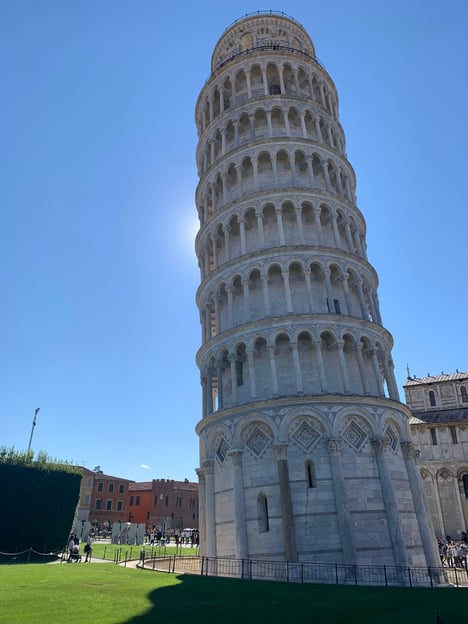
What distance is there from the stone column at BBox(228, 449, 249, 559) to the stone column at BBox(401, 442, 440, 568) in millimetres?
8782

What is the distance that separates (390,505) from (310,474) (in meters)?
3.95

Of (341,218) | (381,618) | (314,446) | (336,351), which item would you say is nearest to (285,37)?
(341,218)

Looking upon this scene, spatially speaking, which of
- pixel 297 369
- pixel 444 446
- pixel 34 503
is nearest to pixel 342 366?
pixel 297 369

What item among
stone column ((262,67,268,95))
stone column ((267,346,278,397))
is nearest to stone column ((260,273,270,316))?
stone column ((267,346,278,397))

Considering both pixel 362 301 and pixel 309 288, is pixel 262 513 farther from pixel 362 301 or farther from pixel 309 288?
pixel 362 301

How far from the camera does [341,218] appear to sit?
30969 millimetres

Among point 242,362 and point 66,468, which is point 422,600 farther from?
point 66,468

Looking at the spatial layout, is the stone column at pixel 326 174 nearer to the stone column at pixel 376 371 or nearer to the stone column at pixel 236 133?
the stone column at pixel 236 133

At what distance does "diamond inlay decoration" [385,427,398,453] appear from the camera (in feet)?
80.0

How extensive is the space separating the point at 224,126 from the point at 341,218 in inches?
448

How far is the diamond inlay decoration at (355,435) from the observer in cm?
2331

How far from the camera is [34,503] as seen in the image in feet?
110

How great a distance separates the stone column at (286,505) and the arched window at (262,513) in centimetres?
117

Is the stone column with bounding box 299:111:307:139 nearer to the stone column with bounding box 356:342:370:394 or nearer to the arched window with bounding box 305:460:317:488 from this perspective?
the stone column with bounding box 356:342:370:394
